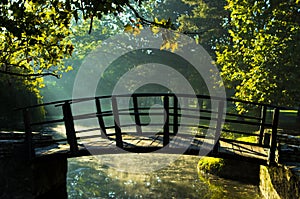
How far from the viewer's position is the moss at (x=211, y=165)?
12852mm

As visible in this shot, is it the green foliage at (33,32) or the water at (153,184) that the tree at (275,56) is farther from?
the green foliage at (33,32)

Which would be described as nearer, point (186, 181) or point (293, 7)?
point (186, 181)

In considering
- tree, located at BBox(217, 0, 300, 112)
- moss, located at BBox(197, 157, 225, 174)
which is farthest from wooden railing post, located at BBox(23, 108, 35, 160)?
tree, located at BBox(217, 0, 300, 112)

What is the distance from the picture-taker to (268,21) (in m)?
17.4

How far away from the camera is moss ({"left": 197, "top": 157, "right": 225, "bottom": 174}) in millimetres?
12852

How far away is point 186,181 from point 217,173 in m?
1.45

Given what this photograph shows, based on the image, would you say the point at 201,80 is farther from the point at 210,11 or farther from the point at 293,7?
the point at 293,7

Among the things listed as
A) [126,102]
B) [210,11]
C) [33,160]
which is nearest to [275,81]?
[33,160]

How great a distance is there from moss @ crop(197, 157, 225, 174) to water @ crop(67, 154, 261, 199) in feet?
1.05

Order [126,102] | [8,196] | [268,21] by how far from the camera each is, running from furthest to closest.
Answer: [126,102], [268,21], [8,196]

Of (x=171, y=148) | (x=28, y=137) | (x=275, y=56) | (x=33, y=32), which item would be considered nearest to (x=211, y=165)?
(x=171, y=148)

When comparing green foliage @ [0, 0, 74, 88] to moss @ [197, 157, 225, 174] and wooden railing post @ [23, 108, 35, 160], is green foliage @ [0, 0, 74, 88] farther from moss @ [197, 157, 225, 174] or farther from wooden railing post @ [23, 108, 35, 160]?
moss @ [197, 157, 225, 174]

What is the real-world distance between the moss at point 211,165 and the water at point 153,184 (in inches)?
12.6

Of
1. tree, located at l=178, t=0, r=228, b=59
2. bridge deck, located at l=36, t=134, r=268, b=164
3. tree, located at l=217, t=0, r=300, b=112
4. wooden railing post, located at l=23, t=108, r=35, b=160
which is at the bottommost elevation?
bridge deck, located at l=36, t=134, r=268, b=164
